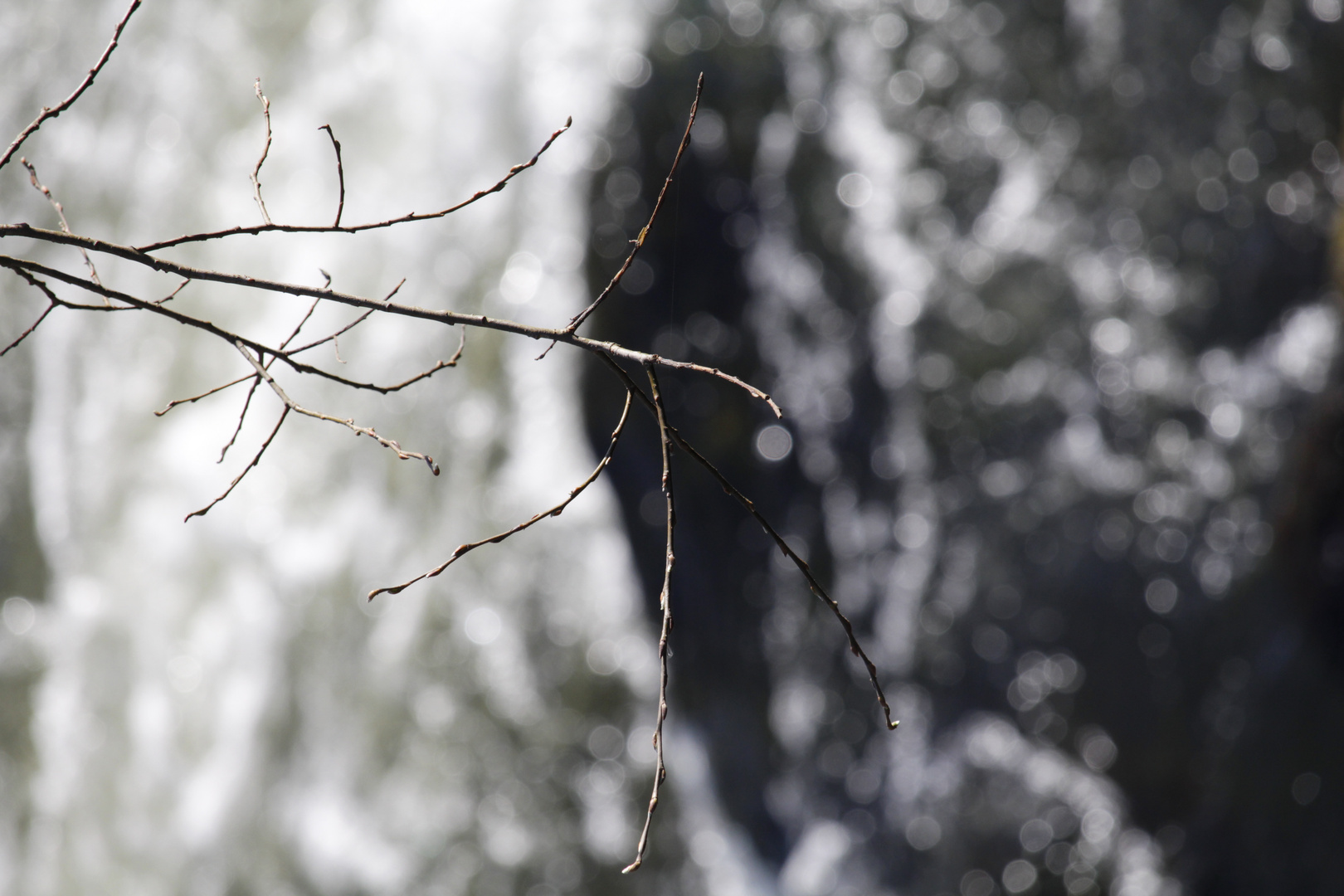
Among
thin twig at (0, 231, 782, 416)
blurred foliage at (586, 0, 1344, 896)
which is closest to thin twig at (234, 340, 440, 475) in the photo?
thin twig at (0, 231, 782, 416)

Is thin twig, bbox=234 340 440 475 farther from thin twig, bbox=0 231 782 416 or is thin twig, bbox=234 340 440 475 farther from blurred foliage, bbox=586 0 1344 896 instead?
blurred foliage, bbox=586 0 1344 896

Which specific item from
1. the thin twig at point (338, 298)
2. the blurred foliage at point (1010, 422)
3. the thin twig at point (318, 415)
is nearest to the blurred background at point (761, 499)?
the blurred foliage at point (1010, 422)

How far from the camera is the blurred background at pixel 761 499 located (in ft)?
11.9

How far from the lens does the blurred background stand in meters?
3.62

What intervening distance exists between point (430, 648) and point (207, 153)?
2.36 m

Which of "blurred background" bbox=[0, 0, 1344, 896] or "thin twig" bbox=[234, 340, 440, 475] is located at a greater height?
"blurred background" bbox=[0, 0, 1344, 896]

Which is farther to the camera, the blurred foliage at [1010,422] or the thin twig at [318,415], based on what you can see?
the blurred foliage at [1010,422]

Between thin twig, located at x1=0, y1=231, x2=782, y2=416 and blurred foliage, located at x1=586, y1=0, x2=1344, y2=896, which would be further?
blurred foliage, located at x1=586, y1=0, x2=1344, y2=896

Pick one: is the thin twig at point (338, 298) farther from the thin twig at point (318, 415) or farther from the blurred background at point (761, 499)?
the blurred background at point (761, 499)

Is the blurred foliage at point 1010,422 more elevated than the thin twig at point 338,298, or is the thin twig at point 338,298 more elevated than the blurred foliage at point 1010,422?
the blurred foliage at point 1010,422

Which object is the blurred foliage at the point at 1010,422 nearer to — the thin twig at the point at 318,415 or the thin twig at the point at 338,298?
the thin twig at the point at 318,415

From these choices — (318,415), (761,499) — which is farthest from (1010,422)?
(318,415)

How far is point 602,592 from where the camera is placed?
383 cm

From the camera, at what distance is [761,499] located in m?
3.95
